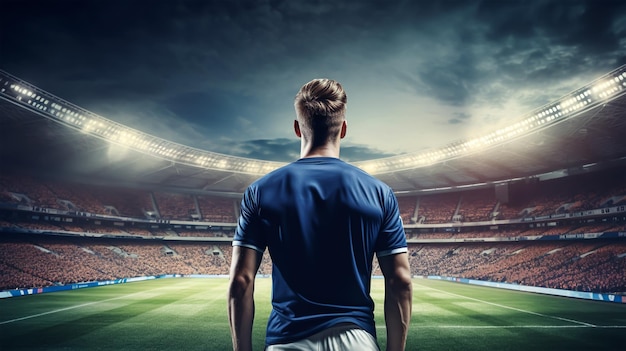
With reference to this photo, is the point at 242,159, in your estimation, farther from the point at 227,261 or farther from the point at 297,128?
the point at 297,128

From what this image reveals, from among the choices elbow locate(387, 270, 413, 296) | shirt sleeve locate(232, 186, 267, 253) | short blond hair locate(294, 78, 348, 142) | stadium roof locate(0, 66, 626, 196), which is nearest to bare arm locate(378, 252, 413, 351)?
elbow locate(387, 270, 413, 296)

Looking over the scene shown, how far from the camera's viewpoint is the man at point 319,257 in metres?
1.60

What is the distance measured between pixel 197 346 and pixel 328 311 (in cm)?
1168

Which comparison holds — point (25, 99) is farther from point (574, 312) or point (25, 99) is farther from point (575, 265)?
point (575, 265)

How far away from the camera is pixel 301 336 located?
1595 millimetres

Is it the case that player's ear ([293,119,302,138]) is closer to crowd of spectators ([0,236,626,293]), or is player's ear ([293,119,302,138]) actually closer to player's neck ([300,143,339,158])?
player's neck ([300,143,339,158])

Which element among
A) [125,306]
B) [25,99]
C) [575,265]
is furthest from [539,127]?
[25,99]

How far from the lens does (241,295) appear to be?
163cm

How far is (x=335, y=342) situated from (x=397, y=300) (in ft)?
1.09

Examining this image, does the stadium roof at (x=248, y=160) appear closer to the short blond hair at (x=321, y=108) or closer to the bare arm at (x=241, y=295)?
the short blond hair at (x=321, y=108)

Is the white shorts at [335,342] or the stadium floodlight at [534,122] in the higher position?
the stadium floodlight at [534,122]

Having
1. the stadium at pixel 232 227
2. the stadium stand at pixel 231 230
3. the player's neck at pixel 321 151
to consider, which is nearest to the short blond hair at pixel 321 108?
the player's neck at pixel 321 151

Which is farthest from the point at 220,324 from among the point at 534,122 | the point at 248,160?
the point at 248,160

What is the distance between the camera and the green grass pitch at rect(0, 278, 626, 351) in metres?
12.1
